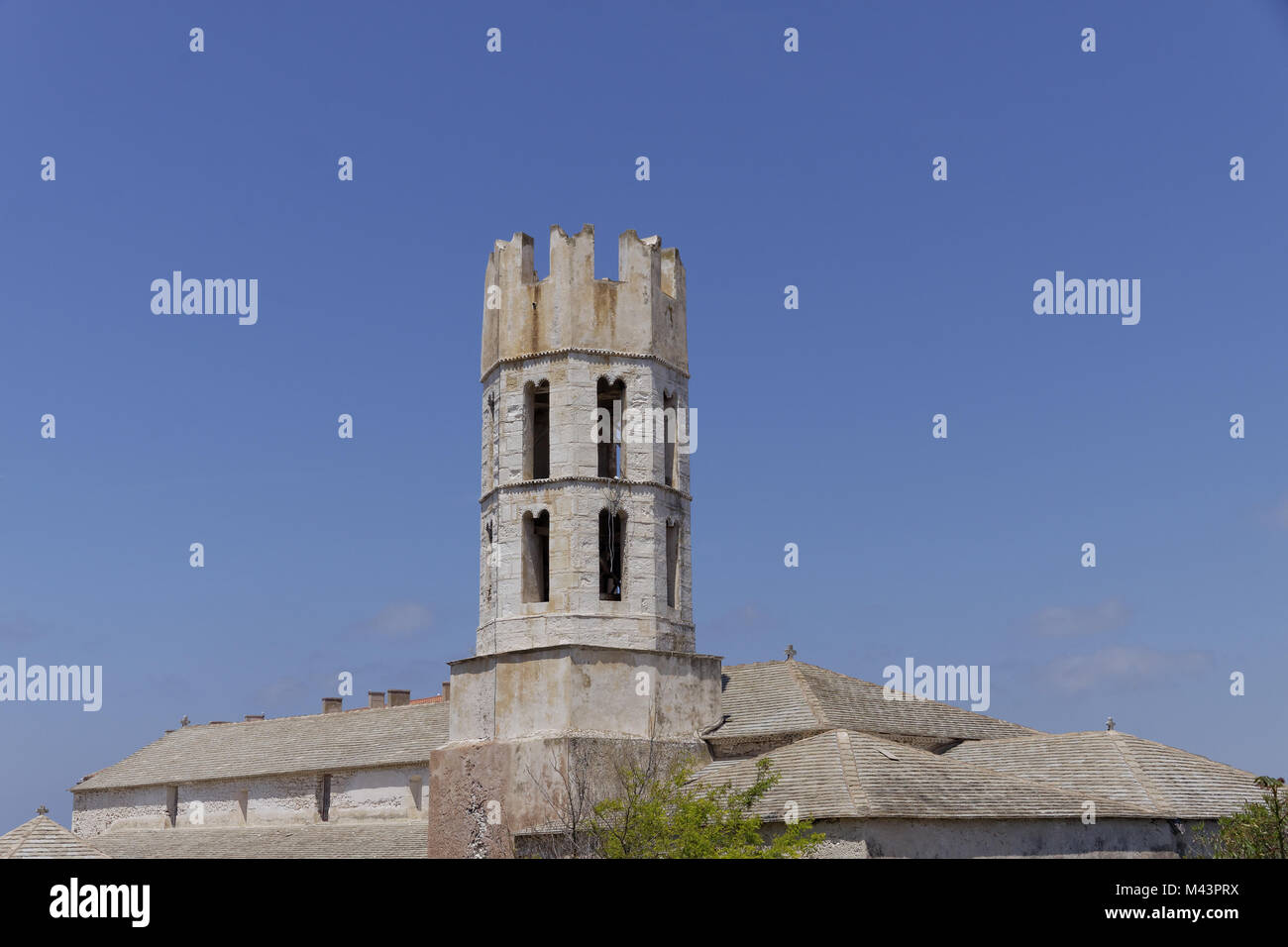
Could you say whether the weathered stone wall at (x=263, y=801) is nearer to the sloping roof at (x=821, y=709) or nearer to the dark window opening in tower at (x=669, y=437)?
the sloping roof at (x=821, y=709)

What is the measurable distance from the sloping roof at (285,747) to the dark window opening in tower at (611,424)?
11.0 m

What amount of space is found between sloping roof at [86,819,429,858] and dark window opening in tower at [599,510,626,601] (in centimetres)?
717

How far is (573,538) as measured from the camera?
29.2 m

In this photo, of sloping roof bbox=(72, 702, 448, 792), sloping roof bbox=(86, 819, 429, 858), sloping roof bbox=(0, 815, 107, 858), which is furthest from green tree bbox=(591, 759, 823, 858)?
sloping roof bbox=(72, 702, 448, 792)

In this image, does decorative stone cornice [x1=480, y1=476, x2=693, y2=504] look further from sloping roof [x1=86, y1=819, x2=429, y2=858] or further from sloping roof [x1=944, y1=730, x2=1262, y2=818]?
sloping roof [x1=944, y1=730, x2=1262, y2=818]

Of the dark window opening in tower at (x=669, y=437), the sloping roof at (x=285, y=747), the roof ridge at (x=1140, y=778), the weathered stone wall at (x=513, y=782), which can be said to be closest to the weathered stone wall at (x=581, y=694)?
the weathered stone wall at (x=513, y=782)

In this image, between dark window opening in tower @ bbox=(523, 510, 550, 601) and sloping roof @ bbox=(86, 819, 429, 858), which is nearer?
dark window opening in tower @ bbox=(523, 510, 550, 601)

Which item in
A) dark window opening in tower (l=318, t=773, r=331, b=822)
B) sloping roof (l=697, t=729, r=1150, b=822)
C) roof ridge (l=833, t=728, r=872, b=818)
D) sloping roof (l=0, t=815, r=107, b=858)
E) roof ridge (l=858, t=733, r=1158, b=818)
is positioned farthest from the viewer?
dark window opening in tower (l=318, t=773, r=331, b=822)

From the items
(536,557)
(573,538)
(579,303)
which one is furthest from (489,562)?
(579,303)

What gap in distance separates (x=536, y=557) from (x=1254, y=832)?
1496cm

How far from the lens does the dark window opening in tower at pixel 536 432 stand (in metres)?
30.5

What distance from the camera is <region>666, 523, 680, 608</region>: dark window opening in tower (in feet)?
100
